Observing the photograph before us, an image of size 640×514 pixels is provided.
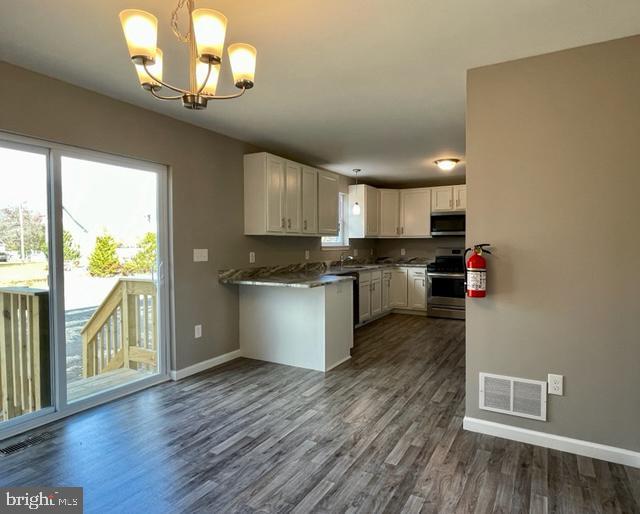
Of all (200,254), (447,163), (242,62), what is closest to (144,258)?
(200,254)

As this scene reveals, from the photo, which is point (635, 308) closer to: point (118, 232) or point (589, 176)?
point (589, 176)

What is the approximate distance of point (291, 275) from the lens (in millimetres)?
4691

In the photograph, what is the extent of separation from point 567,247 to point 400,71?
5.13ft

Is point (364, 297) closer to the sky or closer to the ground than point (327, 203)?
closer to the ground

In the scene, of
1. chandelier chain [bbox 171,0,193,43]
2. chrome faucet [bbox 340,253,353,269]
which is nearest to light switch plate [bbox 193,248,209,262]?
chandelier chain [bbox 171,0,193,43]

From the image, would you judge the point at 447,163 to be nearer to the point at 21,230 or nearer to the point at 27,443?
the point at 21,230

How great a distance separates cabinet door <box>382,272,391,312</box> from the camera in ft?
21.4

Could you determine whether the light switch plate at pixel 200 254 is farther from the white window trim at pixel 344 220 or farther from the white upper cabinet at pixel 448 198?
the white upper cabinet at pixel 448 198

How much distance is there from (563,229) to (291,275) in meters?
3.01

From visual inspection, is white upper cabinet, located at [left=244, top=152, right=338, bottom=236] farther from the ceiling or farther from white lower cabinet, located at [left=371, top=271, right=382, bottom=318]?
white lower cabinet, located at [left=371, top=271, right=382, bottom=318]

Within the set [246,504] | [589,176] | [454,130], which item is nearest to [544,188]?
[589,176]

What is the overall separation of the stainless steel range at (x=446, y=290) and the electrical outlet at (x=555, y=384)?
12.4 feet

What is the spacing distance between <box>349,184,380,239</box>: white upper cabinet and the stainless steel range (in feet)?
4.09

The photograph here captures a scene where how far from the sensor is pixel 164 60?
2.43m
